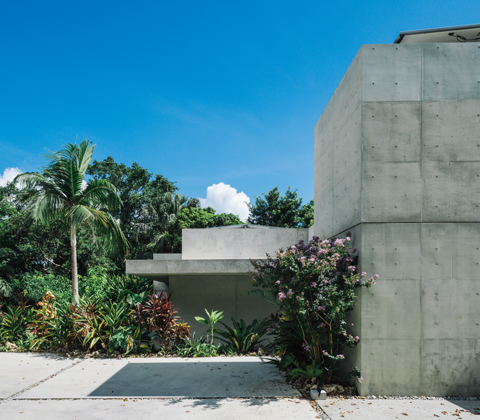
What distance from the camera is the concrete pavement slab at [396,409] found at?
444 cm

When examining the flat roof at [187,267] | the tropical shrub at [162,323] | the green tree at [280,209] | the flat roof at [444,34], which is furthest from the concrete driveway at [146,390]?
the green tree at [280,209]

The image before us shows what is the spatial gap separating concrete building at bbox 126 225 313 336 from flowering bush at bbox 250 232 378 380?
2.73 m

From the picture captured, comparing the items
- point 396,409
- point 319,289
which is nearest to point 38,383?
point 319,289

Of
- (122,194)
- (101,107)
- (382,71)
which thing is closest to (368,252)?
(382,71)

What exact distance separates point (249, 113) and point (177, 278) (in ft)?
22.7

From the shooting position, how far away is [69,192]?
11367 millimetres

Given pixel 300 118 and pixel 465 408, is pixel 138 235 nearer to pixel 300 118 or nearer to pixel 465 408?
pixel 300 118

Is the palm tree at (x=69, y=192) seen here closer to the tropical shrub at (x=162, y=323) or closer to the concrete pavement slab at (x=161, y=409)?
the tropical shrub at (x=162, y=323)

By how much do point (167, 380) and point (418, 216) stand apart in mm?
4835

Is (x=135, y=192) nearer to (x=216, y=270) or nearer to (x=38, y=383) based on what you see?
(x=216, y=270)

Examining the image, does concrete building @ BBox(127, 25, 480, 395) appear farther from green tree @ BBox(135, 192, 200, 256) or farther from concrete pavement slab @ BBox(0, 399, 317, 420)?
green tree @ BBox(135, 192, 200, 256)

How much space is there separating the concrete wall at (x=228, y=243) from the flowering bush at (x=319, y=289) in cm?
552

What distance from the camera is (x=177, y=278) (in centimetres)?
976

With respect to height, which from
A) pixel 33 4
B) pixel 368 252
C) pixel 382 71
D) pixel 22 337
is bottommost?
pixel 22 337
